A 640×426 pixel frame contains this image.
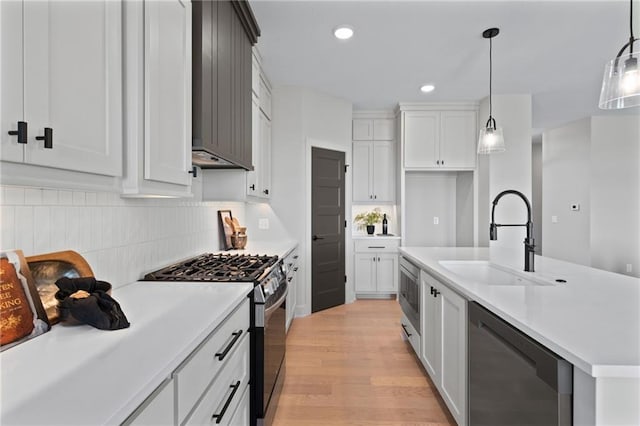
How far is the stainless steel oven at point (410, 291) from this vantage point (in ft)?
8.83

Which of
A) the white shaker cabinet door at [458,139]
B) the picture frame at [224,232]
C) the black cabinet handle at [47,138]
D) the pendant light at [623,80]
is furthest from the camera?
the white shaker cabinet door at [458,139]

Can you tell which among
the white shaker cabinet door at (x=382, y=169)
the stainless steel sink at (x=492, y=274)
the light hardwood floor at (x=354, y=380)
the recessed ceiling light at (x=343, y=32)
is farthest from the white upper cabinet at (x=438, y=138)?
the stainless steel sink at (x=492, y=274)

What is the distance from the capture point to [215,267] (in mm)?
2139

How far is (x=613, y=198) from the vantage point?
5.55 metres

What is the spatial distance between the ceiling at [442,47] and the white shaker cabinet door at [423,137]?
269 mm

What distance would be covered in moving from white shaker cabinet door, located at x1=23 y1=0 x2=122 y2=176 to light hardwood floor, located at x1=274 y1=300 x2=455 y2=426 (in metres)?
1.89

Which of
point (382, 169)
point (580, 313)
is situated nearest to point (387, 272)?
point (382, 169)

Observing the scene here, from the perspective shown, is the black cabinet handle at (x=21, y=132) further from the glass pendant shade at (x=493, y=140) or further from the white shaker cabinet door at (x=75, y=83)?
the glass pendant shade at (x=493, y=140)

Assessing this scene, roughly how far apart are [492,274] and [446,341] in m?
0.65

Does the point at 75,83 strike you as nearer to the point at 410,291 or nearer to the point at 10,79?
the point at 10,79

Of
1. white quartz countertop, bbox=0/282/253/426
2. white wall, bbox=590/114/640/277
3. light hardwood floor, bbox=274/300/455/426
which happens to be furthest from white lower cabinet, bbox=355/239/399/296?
white quartz countertop, bbox=0/282/253/426

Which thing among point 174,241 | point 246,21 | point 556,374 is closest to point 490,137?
point 246,21

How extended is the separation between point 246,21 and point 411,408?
291 cm

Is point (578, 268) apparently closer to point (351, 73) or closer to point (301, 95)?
point (351, 73)
